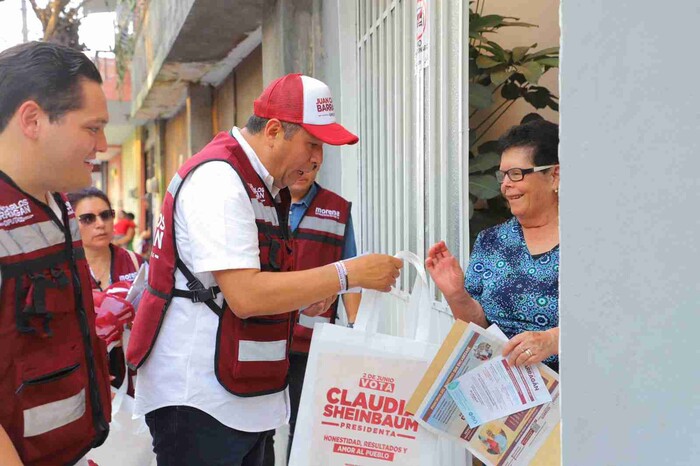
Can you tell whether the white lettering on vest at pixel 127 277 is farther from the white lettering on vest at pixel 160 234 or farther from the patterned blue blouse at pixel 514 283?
the patterned blue blouse at pixel 514 283

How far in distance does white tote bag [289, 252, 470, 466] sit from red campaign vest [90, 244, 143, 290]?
69.5 inches

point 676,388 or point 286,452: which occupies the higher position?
point 676,388

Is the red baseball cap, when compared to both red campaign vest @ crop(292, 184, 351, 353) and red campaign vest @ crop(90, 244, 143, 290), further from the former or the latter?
red campaign vest @ crop(90, 244, 143, 290)

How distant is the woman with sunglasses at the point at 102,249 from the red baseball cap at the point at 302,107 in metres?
A: 1.79

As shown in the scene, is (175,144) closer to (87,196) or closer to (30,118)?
(87,196)

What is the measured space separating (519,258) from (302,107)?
892mm

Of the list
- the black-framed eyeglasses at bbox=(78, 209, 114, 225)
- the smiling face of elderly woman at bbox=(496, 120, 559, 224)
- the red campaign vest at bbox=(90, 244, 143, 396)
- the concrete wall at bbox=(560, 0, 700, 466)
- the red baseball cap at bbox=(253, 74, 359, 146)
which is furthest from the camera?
the black-framed eyeglasses at bbox=(78, 209, 114, 225)

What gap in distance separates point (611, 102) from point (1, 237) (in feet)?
3.65

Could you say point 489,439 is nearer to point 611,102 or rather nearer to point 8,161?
point 611,102

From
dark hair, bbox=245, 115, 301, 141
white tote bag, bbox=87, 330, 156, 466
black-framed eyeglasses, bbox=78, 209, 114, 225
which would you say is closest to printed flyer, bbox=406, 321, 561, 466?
dark hair, bbox=245, 115, 301, 141

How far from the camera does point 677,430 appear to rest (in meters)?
1.10

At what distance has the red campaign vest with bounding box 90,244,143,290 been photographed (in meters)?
3.62

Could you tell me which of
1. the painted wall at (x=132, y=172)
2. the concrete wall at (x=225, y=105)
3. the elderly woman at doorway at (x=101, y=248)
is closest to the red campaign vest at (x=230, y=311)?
the elderly woman at doorway at (x=101, y=248)

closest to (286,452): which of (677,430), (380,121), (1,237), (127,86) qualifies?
(380,121)
